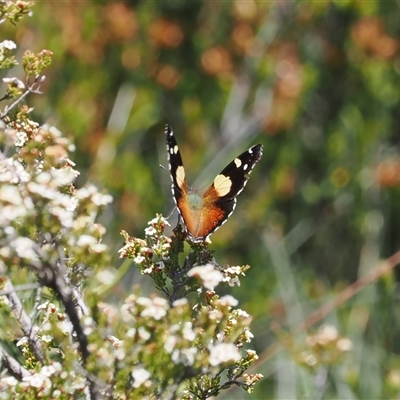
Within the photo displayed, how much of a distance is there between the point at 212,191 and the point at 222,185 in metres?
0.06

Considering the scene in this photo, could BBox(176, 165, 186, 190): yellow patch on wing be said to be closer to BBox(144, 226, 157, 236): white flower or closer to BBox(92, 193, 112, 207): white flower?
BBox(144, 226, 157, 236): white flower

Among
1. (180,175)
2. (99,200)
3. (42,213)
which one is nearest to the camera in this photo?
(42,213)

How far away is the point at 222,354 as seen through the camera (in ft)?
4.83

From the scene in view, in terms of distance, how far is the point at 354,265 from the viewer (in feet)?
26.7

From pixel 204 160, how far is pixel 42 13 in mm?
2157

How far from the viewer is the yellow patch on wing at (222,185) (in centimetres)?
316

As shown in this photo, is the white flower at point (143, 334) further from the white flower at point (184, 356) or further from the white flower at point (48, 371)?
the white flower at point (48, 371)

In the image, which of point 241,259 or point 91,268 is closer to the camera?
point 91,268

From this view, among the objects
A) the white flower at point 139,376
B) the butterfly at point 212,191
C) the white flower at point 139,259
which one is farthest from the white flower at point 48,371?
the butterfly at point 212,191

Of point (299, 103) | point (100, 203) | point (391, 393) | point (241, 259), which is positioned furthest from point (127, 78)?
point (100, 203)

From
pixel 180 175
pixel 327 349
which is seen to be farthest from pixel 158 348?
pixel 327 349

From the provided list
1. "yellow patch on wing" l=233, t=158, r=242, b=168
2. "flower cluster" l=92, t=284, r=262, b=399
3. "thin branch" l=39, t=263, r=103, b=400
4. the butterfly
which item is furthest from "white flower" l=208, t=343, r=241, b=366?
"yellow patch on wing" l=233, t=158, r=242, b=168

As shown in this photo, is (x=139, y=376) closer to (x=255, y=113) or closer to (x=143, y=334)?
(x=143, y=334)

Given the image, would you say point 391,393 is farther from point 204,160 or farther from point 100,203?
point 204,160
